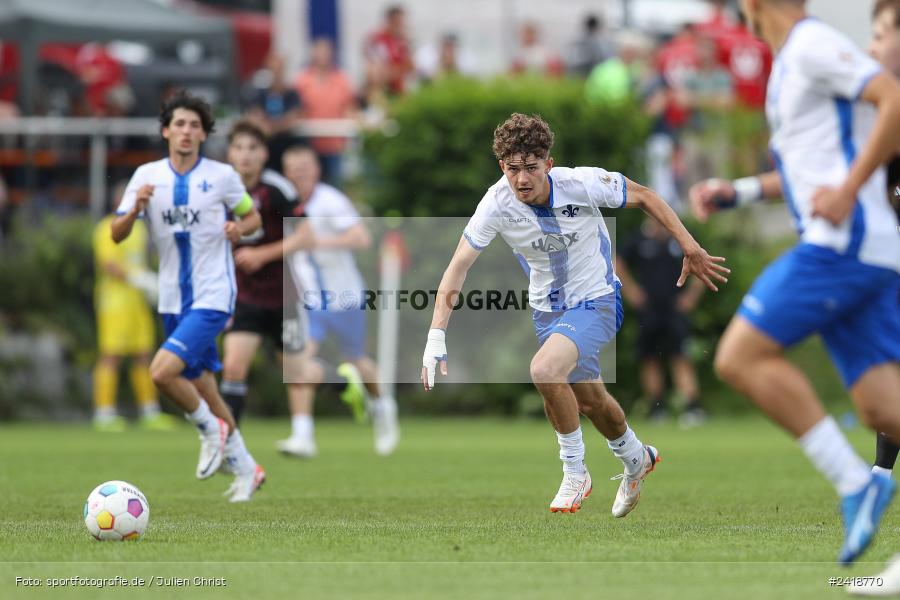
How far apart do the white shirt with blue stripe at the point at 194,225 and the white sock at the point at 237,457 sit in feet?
2.95

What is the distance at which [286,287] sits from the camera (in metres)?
13.8

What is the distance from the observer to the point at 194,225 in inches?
417

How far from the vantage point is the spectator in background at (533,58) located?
77.0ft

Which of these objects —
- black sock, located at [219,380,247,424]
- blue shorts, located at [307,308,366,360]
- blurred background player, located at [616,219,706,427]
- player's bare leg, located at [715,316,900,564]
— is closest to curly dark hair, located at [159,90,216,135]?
black sock, located at [219,380,247,424]

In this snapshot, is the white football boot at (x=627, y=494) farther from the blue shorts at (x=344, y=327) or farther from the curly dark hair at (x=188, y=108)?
the blue shorts at (x=344, y=327)

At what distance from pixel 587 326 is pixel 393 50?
1415 centimetres

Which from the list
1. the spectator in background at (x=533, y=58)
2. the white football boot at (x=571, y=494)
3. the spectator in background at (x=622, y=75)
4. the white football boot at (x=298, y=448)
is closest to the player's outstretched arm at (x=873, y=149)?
the white football boot at (x=571, y=494)

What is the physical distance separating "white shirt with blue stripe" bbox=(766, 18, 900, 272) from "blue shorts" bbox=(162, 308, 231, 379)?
16.6ft

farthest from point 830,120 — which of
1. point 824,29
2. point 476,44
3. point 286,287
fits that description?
point 476,44

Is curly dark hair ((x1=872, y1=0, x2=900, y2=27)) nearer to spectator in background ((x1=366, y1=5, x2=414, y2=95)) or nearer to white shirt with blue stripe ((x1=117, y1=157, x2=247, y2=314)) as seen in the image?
white shirt with blue stripe ((x1=117, y1=157, x2=247, y2=314))

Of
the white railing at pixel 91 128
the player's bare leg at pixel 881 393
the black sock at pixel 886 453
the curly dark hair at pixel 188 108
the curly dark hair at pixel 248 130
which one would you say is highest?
the curly dark hair at pixel 188 108

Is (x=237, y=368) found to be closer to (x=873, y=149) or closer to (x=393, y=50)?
(x=873, y=149)

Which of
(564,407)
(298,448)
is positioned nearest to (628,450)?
(564,407)

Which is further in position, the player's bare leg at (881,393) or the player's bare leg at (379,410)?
the player's bare leg at (379,410)
